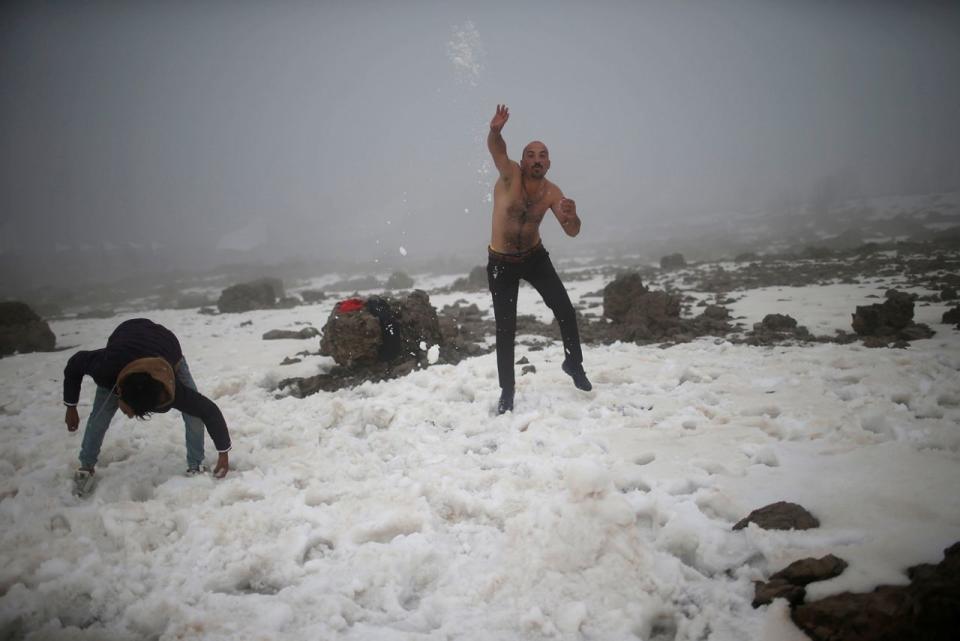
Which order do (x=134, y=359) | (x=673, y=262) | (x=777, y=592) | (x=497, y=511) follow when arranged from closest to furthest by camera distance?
(x=777, y=592)
(x=497, y=511)
(x=134, y=359)
(x=673, y=262)

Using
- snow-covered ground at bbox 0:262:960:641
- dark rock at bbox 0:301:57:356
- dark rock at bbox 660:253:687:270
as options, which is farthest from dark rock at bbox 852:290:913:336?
dark rock at bbox 0:301:57:356

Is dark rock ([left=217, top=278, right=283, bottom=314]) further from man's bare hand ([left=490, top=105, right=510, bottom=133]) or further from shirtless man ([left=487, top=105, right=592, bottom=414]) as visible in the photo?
man's bare hand ([left=490, top=105, right=510, bottom=133])

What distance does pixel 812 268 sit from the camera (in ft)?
54.2

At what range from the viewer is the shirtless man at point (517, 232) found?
4.06 metres

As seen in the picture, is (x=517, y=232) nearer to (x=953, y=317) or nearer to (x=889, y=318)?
(x=889, y=318)

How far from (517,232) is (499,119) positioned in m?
1.03

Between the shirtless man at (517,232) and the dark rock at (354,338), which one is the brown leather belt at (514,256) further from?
the dark rock at (354,338)

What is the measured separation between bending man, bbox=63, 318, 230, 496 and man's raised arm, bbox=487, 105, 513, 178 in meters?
3.09

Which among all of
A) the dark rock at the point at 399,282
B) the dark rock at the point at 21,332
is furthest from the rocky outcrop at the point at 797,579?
the dark rock at the point at 399,282

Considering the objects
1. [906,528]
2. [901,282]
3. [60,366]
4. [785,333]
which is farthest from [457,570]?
[901,282]

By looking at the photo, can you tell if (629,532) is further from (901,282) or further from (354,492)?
(901,282)

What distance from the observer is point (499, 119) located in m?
3.91

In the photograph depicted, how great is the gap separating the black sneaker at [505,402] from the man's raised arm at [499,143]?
7.15ft

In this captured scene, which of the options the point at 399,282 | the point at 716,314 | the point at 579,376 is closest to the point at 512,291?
the point at 579,376
